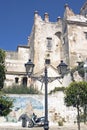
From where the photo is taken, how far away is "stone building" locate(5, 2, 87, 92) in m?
46.8

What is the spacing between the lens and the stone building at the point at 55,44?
46834 millimetres

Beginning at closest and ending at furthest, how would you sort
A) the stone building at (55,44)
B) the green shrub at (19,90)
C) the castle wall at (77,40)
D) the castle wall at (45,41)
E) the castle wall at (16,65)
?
1. the green shrub at (19,90)
2. the castle wall at (16,65)
3. the castle wall at (77,40)
4. the stone building at (55,44)
5. the castle wall at (45,41)

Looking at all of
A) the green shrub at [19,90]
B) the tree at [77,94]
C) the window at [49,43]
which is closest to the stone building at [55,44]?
the window at [49,43]

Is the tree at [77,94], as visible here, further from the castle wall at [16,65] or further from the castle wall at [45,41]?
the castle wall at [45,41]

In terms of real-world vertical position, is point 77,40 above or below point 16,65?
above

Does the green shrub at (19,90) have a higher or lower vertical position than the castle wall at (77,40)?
lower

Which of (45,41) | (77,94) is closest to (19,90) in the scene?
(77,94)

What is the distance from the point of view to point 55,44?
164 feet

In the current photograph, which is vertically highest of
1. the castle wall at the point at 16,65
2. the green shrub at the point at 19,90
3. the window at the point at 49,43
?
the window at the point at 49,43

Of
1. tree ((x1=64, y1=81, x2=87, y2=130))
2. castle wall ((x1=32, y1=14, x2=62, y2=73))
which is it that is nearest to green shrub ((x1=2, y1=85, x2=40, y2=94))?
castle wall ((x1=32, y1=14, x2=62, y2=73))

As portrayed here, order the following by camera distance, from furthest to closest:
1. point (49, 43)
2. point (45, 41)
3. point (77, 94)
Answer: point (49, 43) < point (45, 41) < point (77, 94)

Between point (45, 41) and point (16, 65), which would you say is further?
point (45, 41)

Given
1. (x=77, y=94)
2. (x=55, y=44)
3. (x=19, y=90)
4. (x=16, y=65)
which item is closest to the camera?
(x=77, y=94)

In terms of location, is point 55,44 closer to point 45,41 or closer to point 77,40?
point 45,41
